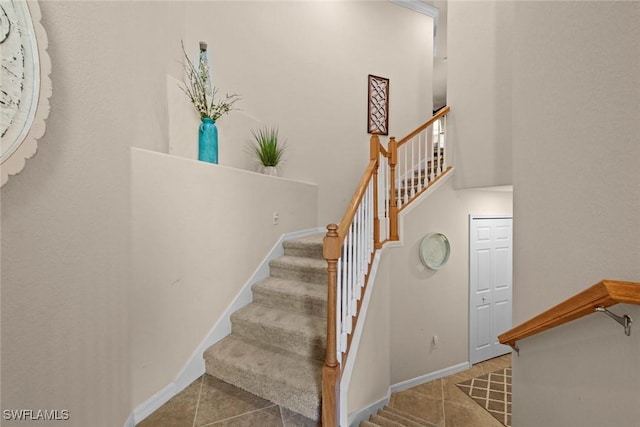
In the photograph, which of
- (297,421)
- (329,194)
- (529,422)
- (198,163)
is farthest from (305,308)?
(329,194)

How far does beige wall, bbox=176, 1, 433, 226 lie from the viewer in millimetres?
3146

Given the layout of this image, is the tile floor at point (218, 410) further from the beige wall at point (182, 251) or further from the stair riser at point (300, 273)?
the stair riser at point (300, 273)

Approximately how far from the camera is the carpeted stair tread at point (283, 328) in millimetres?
1901

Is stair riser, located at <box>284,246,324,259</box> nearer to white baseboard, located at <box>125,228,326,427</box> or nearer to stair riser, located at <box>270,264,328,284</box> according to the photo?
white baseboard, located at <box>125,228,326,427</box>

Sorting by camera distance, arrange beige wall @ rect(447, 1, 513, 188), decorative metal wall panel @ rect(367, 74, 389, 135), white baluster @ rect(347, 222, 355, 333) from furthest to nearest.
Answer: decorative metal wall panel @ rect(367, 74, 389, 135), beige wall @ rect(447, 1, 513, 188), white baluster @ rect(347, 222, 355, 333)

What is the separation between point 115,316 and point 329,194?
289 cm

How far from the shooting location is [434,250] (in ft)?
10.7

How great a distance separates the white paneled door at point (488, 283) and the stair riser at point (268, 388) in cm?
281

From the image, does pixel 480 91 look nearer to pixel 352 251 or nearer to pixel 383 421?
pixel 352 251

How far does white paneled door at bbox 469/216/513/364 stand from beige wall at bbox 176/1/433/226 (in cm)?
186

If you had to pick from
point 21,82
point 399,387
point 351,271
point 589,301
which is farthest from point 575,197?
point 399,387

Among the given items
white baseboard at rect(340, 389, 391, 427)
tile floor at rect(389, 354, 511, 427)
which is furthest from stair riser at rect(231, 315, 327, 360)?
tile floor at rect(389, 354, 511, 427)

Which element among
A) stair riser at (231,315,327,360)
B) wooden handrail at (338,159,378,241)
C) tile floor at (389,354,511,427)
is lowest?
tile floor at (389,354,511,427)

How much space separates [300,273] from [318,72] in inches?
110
